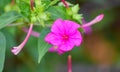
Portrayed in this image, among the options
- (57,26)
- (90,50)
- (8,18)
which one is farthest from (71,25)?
(90,50)

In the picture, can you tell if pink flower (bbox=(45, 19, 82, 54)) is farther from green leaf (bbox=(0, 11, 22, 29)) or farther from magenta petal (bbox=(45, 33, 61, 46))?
green leaf (bbox=(0, 11, 22, 29))

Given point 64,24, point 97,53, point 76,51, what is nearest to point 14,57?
point 76,51

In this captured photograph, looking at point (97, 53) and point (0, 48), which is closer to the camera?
point (0, 48)

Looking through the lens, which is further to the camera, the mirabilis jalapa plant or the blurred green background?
the blurred green background

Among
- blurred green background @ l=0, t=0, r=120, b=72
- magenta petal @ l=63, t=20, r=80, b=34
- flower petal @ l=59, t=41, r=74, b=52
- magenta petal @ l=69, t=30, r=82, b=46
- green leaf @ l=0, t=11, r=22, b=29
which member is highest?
green leaf @ l=0, t=11, r=22, b=29

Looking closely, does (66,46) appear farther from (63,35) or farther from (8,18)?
(8,18)

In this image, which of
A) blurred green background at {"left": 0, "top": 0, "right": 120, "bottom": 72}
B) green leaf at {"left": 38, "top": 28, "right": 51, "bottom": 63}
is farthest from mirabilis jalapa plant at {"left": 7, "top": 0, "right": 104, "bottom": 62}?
blurred green background at {"left": 0, "top": 0, "right": 120, "bottom": 72}

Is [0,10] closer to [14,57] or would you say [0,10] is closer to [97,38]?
[14,57]
